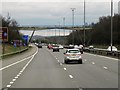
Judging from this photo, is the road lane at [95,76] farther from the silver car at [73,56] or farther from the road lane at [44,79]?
the silver car at [73,56]

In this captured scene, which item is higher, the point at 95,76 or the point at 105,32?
the point at 105,32

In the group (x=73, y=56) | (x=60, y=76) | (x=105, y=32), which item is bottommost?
(x=60, y=76)

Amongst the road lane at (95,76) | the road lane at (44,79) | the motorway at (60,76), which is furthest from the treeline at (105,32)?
the road lane at (44,79)

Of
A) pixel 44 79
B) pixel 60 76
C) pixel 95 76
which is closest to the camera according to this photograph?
pixel 44 79

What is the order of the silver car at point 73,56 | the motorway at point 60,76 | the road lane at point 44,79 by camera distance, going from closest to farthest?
1. the road lane at point 44,79
2. the motorway at point 60,76
3. the silver car at point 73,56

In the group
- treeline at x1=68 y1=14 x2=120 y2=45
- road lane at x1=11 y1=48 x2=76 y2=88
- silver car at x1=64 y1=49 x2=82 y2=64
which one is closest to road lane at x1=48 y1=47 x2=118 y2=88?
Result: road lane at x1=11 y1=48 x2=76 y2=88

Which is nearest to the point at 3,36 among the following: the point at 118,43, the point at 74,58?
the point at 74,58

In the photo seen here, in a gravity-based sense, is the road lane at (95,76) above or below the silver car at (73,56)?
below

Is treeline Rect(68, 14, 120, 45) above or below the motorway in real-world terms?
above

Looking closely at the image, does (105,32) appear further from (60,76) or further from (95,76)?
(95,76)

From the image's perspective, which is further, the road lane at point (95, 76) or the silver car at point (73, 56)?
the silver car at point (73, 56)

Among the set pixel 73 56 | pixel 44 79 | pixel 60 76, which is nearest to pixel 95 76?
pixel 60 76

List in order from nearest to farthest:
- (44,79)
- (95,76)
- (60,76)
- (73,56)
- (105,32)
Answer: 1. (44,79)
2. (95,76)
3. (60,76)
4. (73,56)
5. (105,32)

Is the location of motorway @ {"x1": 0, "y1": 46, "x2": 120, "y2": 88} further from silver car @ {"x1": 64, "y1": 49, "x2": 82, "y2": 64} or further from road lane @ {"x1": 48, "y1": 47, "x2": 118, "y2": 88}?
silver car @ {"x1": 64, "y1": 49, "x2": 82, "y2": 64}
